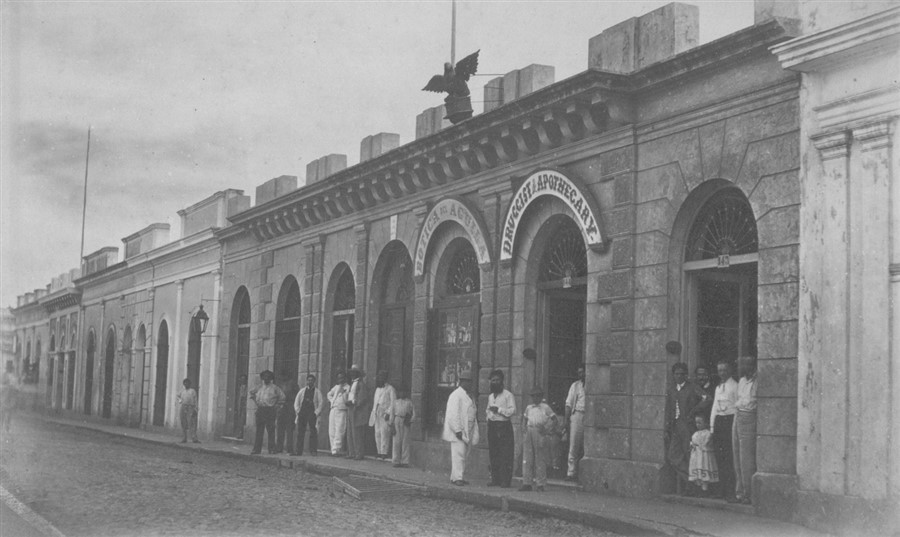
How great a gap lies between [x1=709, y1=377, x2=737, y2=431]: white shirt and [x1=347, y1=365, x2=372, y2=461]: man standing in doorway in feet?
29.0

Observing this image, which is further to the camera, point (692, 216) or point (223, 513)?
point (692, 216)

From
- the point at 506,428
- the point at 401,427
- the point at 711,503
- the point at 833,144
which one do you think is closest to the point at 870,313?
the point at 833,144

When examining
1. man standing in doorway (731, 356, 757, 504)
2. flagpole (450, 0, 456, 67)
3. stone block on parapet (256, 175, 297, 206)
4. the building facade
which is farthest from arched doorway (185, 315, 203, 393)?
man standing in doorway (731, 356, 757, 504)

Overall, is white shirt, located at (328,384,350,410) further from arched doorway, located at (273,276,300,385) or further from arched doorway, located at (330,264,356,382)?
arched doorway, located at (273,276,300,385)

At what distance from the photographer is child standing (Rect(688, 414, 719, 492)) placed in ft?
39.5

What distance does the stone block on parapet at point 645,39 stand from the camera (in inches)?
521

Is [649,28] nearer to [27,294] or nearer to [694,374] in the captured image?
[694,374]

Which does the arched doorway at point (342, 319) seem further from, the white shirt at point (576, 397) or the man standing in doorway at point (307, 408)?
the white shirt at point (576, 397)

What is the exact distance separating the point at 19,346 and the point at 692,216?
54968mm

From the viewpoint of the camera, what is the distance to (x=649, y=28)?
1359 cm

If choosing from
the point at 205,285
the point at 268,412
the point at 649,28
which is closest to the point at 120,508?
the point at 649,28

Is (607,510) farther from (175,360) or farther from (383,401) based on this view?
(175,360)

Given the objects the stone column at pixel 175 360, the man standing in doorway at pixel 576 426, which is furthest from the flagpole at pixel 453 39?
the stone column at pixel 175 360

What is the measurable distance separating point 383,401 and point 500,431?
450 cm
